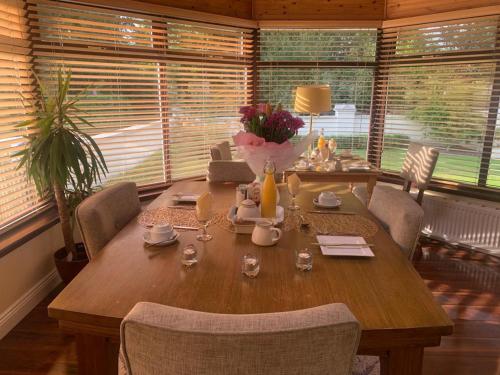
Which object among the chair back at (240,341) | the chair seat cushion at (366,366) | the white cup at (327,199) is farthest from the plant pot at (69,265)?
the chair back at (240,341)

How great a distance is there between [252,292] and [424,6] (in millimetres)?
A: 3726

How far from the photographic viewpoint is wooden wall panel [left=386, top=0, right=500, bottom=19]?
345 cm

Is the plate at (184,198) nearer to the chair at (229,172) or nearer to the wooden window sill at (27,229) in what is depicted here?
the chair at (229,172)

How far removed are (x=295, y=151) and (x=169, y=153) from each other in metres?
2.22

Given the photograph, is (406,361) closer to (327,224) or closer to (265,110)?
(327,224)

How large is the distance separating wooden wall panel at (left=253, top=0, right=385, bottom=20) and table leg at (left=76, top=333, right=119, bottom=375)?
3.85 metres

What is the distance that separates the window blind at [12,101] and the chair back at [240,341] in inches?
83.7

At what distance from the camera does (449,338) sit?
229 cm

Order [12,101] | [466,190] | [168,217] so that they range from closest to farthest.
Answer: [168,217] < [12,101] < [466,190]

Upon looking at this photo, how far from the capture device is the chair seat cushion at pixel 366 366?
1.49m

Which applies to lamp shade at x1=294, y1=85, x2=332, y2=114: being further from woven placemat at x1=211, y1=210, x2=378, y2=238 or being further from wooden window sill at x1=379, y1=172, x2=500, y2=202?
woven placemat at x1=211, y1=210, x2=378, y2=238

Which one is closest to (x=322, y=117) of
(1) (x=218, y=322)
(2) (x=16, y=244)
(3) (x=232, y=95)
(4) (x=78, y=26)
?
(3) (x=232, y=95)

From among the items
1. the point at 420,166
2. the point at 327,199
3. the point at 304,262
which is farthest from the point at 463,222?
the point at 304,262

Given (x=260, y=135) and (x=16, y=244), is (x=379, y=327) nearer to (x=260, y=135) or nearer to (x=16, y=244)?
(x=260, y=135)
